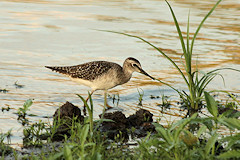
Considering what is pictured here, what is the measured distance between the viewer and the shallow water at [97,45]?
955 cm

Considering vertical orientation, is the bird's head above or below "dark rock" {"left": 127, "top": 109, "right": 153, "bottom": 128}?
above

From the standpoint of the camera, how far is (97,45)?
14094 millimetres

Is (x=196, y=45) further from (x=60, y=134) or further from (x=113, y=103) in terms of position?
(x=60, y=134)

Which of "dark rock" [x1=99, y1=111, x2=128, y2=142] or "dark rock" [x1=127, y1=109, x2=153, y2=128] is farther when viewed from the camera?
"dark rock" [x1=127, y1=109, x2=153, y2=128]

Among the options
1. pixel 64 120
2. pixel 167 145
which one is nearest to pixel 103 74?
pixel 64 120

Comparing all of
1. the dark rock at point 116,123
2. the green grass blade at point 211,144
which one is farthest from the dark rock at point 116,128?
the green grass blade at point 211,144

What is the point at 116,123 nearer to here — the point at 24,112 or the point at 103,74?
the point at 24,112

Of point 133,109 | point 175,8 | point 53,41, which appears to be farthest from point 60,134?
point 175,8

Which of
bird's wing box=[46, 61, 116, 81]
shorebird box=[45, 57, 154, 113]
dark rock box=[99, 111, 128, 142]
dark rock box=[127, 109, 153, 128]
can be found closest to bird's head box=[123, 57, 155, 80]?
shorebird box=[45, 57, 154, 113]

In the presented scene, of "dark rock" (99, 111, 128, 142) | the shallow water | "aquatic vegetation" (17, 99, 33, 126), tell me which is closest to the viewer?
"dark rock" (99, 111, 128, 142)

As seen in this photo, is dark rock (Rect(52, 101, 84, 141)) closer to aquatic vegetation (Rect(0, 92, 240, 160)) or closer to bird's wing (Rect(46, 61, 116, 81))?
aquatic vegetation (Rect(0, 92, 240, 160))

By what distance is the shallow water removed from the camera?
31.3ft

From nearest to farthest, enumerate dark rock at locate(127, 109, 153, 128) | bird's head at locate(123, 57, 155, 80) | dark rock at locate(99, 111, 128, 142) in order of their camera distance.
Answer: dark rock at locate(99, 111, 128, 142) → dark rock at locate(127, 109, 153, 128) → bird's head at locate(123, 57, 155, 80)

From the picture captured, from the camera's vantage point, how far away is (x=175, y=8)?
67.9 ft
